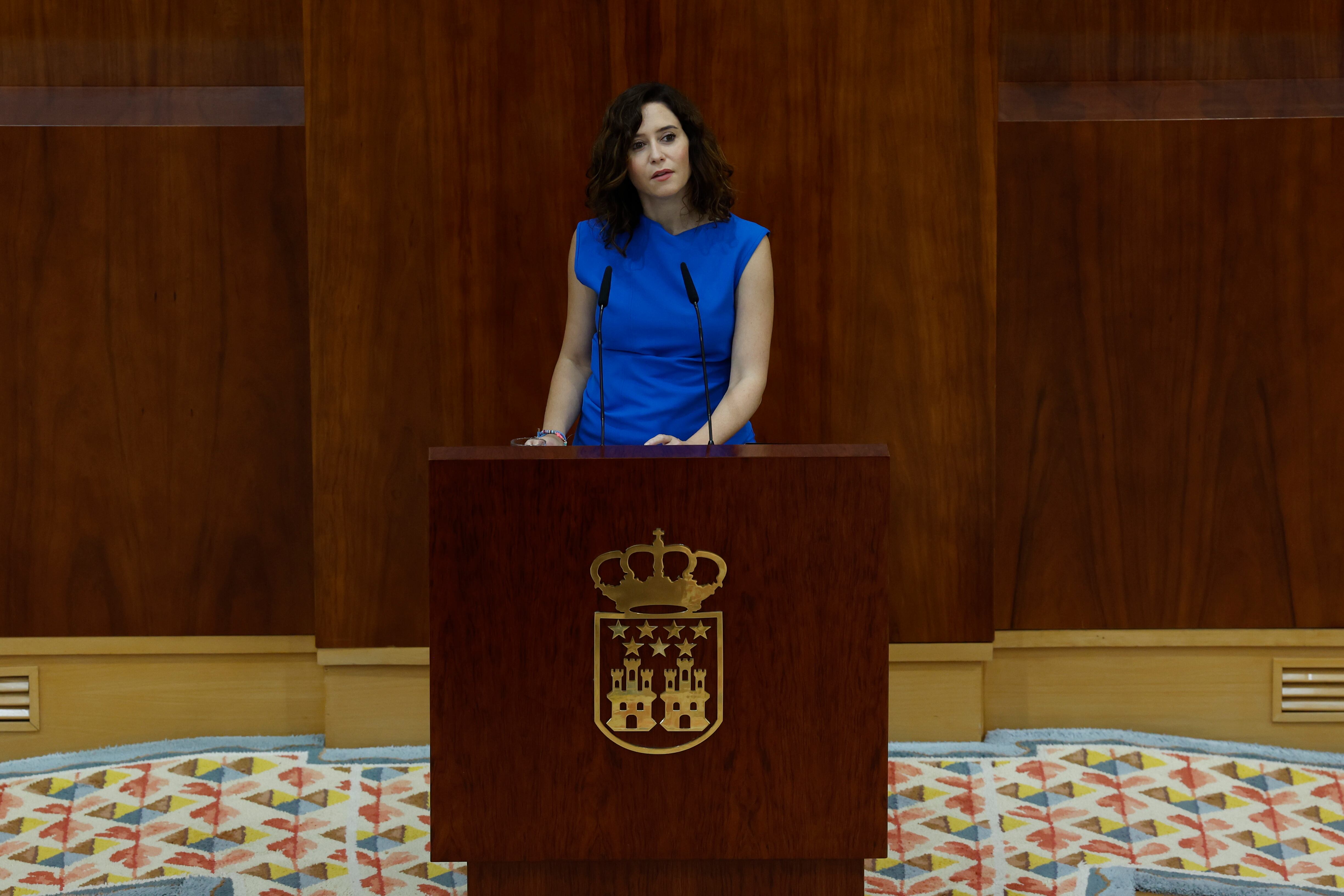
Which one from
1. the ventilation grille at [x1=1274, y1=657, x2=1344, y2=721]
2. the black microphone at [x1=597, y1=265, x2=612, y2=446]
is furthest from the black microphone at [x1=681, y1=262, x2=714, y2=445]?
the ventilation grille at [x1=1274, y1=657, x2=1344, y2=721]

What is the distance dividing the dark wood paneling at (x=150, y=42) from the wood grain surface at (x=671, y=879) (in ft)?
6.13

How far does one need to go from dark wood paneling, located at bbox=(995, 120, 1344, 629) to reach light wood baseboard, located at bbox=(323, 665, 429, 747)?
4.34ft

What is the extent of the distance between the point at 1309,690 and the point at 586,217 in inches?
75.2

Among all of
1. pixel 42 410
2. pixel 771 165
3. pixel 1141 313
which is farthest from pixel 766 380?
pixel 42 410

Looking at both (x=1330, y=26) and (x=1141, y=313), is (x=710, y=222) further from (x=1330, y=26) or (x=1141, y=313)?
(x=1330, y=26)

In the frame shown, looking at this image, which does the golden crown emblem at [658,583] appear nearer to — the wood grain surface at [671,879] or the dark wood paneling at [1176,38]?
the wood grain surface at [671,879]

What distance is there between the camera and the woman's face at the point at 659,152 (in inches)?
93.4

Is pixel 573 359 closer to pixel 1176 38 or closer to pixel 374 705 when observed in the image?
pixel 374 705

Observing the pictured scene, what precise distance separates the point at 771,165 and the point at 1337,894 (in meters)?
1.73

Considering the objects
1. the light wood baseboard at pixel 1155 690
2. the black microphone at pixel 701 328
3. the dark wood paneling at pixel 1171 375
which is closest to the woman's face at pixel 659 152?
the black microphone at pixel 701 328

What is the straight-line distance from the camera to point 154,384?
10.3 ft

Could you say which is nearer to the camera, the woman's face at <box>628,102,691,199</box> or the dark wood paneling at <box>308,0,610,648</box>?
the woman's face at <box>628,102,691,199</box>

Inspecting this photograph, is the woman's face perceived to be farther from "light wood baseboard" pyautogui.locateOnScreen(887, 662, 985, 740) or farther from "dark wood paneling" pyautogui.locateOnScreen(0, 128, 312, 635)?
"light wood baseboard" pyautogui.locateOnScreen(887, 662, 985, 740)

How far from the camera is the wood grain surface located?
207 centimetres
